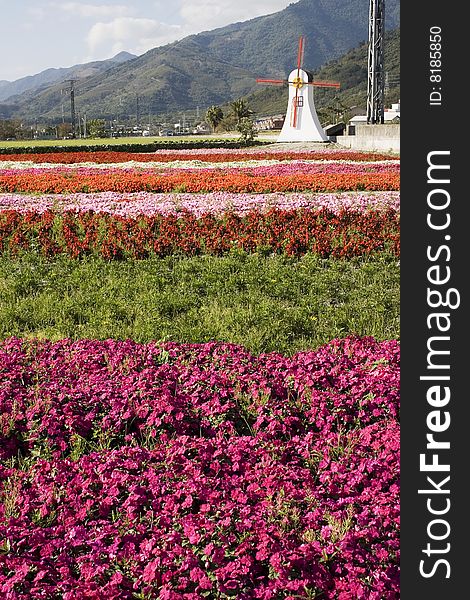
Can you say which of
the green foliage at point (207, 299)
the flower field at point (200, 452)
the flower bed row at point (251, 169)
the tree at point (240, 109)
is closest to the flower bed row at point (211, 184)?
the flower bed row at point (251, 169)

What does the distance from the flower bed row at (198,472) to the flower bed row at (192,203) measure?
757cm

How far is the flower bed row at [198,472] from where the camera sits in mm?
2936

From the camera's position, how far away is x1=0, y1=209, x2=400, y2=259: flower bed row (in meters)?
10.4

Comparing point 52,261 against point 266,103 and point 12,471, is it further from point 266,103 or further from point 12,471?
point 266,103

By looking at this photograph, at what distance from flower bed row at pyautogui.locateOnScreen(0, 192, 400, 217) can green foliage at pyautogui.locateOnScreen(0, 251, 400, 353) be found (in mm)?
3356

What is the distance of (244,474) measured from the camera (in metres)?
3.84

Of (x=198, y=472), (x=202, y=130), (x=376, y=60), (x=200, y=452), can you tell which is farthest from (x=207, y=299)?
(x=202, y=130)

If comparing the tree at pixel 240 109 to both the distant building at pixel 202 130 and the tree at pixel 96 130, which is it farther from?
the tree at pixel 96 130

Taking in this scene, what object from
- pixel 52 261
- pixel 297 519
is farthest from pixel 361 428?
pixel 52 261

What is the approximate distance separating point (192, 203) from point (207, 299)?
7.05 meters

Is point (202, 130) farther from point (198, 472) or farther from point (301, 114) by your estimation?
point (198, 472)

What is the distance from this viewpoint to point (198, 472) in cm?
376

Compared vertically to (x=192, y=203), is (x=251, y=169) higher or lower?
higher

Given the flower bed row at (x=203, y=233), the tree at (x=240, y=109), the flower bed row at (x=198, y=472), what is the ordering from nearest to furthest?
1. the flower bed row at (x=198, y=472)
2. the flower bed row at (x=203, y=233)
3. the tree at (x=240, y=109)
